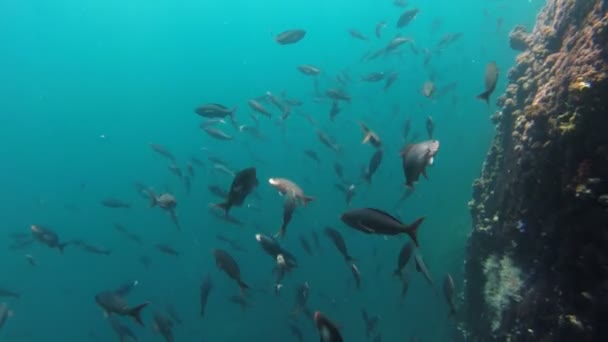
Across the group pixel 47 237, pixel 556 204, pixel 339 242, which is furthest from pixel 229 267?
pixel 47 237

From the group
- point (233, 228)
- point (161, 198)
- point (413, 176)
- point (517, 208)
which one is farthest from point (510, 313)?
point (233, 228)

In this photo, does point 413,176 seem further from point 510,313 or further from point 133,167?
point 133,167

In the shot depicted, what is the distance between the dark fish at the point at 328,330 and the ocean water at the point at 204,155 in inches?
122

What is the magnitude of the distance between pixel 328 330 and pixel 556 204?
3.47 m

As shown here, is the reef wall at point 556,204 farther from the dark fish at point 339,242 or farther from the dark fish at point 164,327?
the dark fish at point 164,327

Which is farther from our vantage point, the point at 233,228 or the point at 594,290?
the point at 233,228

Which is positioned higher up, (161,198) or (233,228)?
(161,198)

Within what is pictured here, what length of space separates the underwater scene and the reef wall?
0.03 meters

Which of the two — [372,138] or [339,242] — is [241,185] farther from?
[372,138]

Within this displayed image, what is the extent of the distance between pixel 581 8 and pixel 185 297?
3127 centimetres

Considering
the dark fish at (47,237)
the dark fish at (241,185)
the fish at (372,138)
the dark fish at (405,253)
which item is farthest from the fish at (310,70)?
the dark fish at (47,237)

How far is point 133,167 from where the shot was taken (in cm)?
6259

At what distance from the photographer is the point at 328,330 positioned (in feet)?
9.90

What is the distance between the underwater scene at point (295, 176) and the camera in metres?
4.94
